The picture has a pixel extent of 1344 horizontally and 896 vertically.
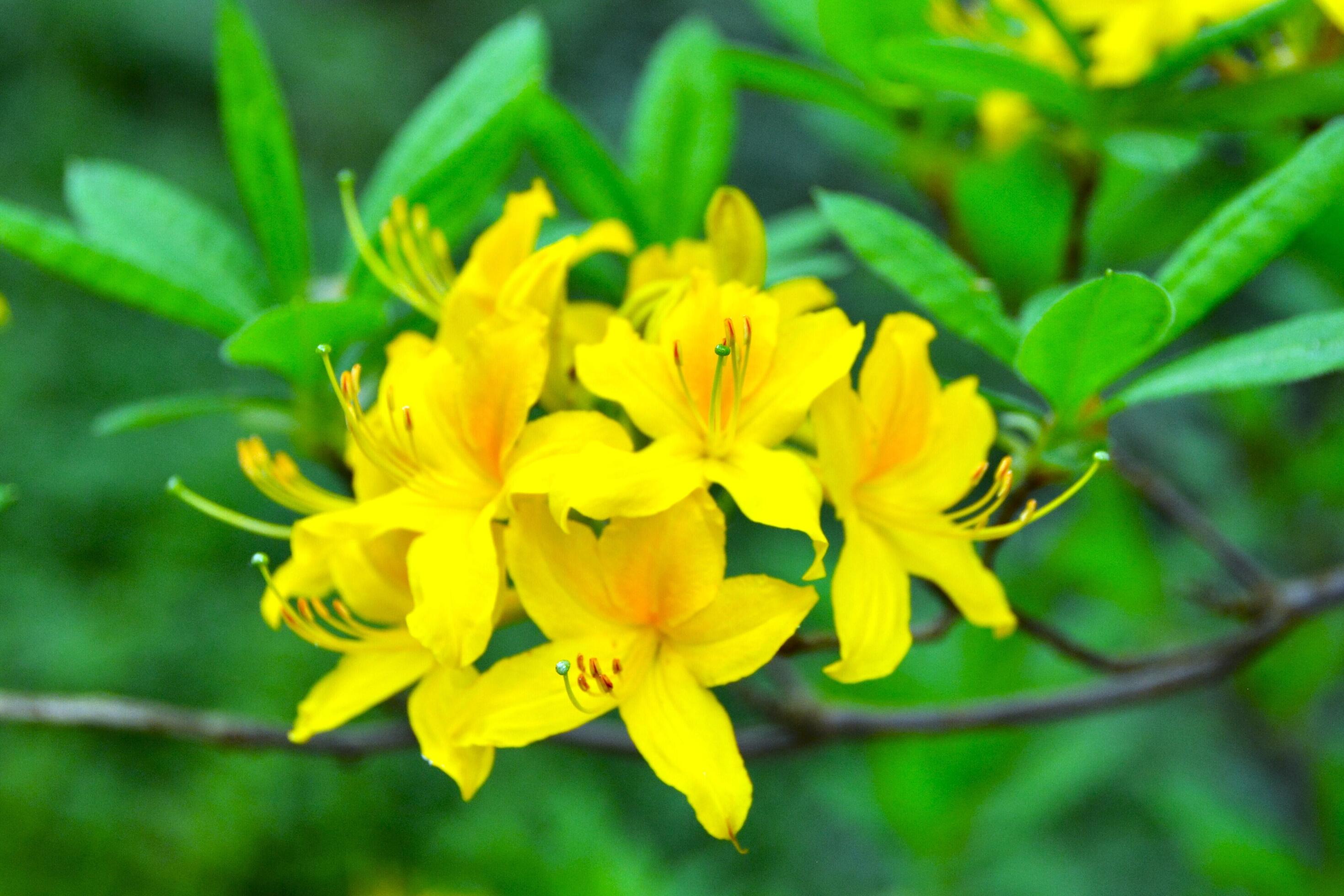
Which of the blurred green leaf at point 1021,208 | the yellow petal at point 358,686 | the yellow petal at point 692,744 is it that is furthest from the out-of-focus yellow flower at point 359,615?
the blurred green leaf at point 1021,208

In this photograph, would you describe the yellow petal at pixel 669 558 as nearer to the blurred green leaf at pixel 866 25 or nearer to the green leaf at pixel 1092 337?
the green leaf at pixel 1092 337

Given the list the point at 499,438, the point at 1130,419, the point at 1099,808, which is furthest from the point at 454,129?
the point at 1099,808

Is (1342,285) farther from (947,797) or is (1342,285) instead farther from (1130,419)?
(1130,419)

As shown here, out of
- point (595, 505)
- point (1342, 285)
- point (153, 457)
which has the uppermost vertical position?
point (595, 505)

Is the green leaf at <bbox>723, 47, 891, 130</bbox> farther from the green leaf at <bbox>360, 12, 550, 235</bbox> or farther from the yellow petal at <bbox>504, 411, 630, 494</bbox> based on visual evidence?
the yellow petal at <bbox>504, 411, 630, 494</bbox>

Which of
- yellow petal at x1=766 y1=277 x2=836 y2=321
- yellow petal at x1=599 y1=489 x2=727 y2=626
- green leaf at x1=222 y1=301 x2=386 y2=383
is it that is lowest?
yellow petal at x1=599 y1=489 x2=727 y2=626

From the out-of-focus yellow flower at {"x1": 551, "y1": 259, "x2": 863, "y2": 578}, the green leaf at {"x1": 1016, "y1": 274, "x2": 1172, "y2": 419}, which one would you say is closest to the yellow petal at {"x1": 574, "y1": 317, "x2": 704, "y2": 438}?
the out-of-focus yellow flower at {"x1": 551, "y1": 259, "x2": 863, "y2": 578}

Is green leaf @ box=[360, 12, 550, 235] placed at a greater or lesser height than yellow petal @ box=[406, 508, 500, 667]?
greater
